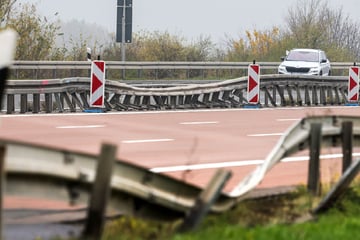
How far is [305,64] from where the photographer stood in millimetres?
44031

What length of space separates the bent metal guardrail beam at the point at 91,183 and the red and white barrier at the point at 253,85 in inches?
701

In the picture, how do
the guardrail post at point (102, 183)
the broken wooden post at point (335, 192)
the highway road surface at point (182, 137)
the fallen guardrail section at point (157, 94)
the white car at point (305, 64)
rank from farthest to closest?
1. the white car at point (305, 64)
2. the fallen guardrail section at point (157, 94)
3. the highway road surface at point (182, 137)
4. the broken wooden post at point (335, 192)
5. the guardrail post at point (102, 183)

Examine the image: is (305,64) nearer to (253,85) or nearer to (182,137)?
(253,85)

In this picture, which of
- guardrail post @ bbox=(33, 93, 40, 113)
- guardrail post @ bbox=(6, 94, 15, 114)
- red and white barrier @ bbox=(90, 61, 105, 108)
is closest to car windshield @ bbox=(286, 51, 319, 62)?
red and white barrier @ bbox=(90, 61, 105, 108)

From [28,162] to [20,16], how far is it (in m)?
28.1

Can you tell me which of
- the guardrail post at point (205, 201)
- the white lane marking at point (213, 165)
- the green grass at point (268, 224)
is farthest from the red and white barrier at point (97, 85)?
the guardrail post at point (205, 201)

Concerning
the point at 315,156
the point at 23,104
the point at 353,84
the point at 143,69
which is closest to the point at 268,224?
the point at 315,156

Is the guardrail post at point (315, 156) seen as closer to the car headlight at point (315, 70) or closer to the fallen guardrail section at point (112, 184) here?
the fallen guardrail section at point (112, 184)

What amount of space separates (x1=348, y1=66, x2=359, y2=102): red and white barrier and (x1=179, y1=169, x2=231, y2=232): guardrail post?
2297cm

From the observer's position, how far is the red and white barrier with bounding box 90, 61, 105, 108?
2256 centimetres

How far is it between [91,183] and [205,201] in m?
0.92

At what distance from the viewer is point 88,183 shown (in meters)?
6.43

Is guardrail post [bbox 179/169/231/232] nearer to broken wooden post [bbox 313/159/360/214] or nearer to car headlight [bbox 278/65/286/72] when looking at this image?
broken wooden post [bbox 313/159/360/214]

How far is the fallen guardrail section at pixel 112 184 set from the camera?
5.96m
